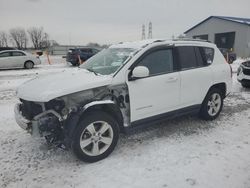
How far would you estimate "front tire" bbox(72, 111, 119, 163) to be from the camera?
3.23 m

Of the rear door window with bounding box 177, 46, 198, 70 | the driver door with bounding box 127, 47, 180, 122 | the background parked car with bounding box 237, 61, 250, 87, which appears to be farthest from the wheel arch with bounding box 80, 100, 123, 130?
the background parked car with bounding box 237, 61, 250, 87

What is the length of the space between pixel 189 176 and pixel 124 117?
1.32m

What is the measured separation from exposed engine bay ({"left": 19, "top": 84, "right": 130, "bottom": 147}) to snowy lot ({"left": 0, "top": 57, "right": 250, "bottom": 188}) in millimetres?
511

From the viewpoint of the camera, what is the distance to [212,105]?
5.02 meters

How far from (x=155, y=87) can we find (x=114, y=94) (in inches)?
29.5

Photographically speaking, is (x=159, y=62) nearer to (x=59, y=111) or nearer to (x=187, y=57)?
(x=187, y=57)

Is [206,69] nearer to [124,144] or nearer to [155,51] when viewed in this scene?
[155,51]

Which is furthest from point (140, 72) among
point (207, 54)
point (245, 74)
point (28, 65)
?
point (28, 65)

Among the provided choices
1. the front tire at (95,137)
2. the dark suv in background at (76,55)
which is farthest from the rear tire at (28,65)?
the front tire at (95,137)

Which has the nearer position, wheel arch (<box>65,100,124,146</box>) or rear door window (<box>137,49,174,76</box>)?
wheel arch (<box>65,100,124,146</box>)

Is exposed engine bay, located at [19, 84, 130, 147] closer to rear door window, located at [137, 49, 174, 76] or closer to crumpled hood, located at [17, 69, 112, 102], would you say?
crumpled hood, located at [17, 69, 112, 102]

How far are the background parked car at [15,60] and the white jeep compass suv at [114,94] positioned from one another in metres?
13.4

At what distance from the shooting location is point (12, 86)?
368 inches

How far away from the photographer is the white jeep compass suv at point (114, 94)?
322cm
